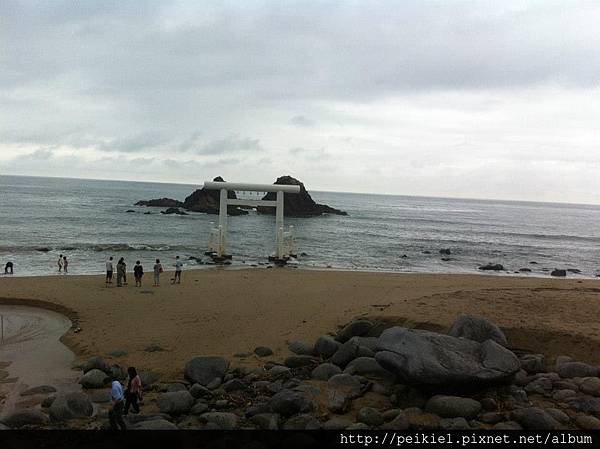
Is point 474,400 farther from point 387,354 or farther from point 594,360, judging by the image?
point 594,360

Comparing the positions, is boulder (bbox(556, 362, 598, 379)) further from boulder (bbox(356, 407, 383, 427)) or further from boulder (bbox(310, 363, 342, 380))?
boulder (bbox(310, 363, 342, 380))

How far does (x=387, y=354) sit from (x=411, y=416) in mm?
1253

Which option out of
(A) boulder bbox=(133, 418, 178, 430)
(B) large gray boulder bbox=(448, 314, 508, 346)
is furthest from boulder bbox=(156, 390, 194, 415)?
(B) large gray boulder bbox=(448, 314, 508, 346)

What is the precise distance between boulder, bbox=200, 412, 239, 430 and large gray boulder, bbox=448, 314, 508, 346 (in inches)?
175

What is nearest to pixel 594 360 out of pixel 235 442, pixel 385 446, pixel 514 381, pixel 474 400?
pixel 514 381

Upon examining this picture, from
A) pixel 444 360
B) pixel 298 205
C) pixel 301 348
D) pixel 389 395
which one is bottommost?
pixel 301 348

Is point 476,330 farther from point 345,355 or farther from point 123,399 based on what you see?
point 123,399

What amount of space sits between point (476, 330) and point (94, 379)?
7.50m

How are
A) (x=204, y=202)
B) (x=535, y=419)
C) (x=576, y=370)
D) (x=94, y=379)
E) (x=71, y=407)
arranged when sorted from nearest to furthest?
(x=535, y=419) → (x=71, y=407) → (x=576, y=370) → (x=94, y=379) → (x=204, y=202)

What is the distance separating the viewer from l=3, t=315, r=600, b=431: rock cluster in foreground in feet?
23.5

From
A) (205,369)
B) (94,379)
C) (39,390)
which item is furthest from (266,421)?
(39,390)

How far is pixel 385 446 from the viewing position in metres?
6.51

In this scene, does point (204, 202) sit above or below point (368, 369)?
above

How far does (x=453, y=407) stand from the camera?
23.7 ft
